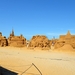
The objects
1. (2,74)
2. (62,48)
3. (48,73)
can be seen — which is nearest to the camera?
(2,74)

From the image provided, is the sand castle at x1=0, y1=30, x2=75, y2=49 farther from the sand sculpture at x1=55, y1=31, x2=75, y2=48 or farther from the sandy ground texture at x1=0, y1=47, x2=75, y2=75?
the sandy ground texture at x1=0, y1=47, x2=75, y2=75

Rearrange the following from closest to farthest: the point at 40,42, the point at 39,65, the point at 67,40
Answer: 1. the point at 39,65
2. the point at 67,40
3. the point at 40,42

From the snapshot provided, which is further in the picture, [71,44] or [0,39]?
[0,39]

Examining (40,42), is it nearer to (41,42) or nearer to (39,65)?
(41,42)

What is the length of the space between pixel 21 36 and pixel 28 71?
3475cm

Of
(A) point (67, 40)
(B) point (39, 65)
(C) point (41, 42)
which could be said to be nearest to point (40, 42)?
(C) point (41, 42)

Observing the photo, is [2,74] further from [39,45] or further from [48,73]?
[39,45]

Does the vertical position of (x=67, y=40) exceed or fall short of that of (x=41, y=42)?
it exceeds it

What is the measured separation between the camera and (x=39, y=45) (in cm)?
3762

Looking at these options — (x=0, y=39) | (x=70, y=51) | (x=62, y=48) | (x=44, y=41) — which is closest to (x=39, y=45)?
(x=44, y=41)

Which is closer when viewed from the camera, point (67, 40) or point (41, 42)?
point (67, 40)

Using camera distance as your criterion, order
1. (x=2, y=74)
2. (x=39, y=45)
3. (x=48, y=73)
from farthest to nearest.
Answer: (x=39, y=45) < (x=48, y=73) < (x=2, y=74)

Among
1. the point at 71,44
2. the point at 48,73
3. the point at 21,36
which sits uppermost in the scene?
the point at 21,36

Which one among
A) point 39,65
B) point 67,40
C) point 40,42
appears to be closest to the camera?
point 39,65
